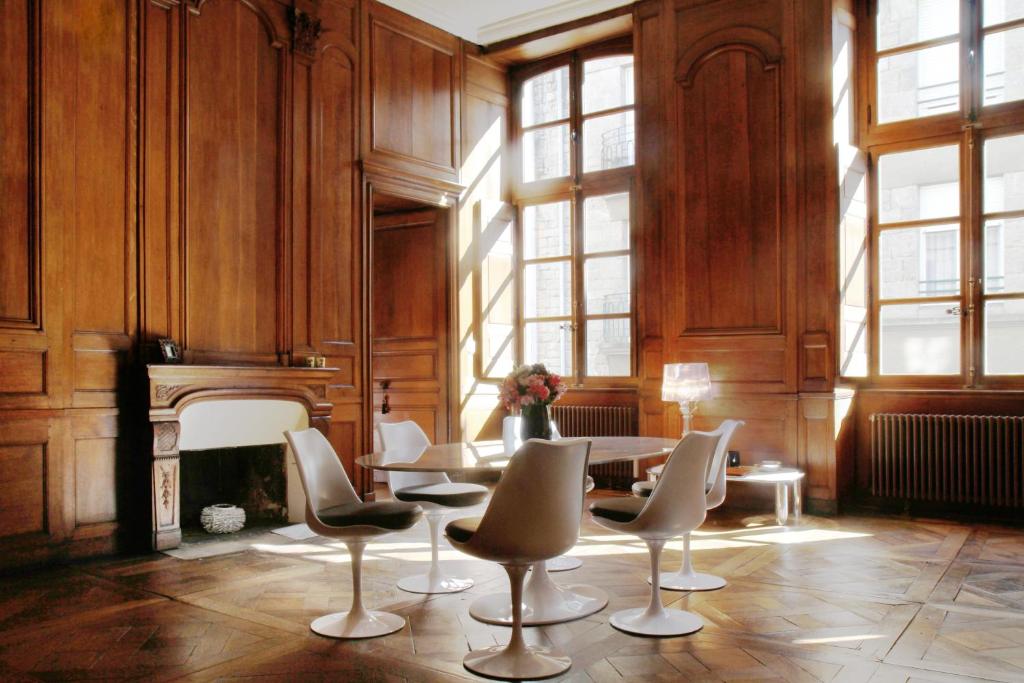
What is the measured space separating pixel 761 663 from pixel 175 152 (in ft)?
14.6

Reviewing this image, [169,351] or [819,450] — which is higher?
[169,351]

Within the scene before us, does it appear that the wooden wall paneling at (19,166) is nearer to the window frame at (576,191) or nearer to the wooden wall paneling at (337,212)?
the wooden wall paneling at (337,212)

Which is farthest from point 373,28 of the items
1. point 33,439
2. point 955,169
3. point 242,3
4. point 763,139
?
point 955,169

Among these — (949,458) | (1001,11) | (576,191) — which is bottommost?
(949,458)

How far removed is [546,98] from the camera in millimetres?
7777

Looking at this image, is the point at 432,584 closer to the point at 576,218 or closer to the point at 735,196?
the point at 735,196

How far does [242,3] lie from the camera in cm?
569

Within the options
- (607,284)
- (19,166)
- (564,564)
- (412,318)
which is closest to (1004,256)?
(607,284)

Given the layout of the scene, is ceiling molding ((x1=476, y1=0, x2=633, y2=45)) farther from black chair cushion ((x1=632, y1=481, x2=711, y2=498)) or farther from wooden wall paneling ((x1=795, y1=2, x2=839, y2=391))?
black chair cushion ((x1=632, y1=481, x2=711, y2=498))

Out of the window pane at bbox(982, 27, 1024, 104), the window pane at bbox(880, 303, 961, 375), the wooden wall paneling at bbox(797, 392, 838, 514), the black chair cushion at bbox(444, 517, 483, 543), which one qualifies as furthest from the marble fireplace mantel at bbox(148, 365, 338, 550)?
the window pane at bbox(982, 27, 1024, 104)

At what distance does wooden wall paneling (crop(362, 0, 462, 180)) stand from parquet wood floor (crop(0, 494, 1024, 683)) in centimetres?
327

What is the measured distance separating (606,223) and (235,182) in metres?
3.24

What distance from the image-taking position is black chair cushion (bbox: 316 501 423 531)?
330 centimetres

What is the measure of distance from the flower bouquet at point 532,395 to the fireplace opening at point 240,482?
2.62 m
